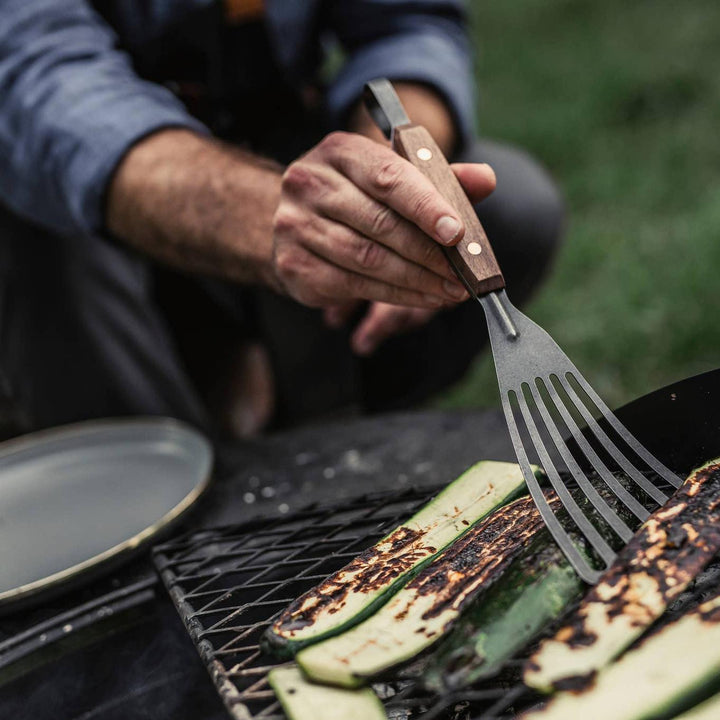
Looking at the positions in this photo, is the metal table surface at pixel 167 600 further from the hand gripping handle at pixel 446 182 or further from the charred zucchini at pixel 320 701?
the hand gripping handle at pixel 446 182

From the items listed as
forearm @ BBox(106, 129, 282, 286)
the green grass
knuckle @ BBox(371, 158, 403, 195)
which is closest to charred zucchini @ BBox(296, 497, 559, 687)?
knuckle @ BBox(371, 158, 403, 195)

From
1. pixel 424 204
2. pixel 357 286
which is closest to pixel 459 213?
pixel 424 204

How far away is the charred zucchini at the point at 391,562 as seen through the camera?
A: 1.07 m

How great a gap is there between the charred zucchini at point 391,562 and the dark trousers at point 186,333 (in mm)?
1199

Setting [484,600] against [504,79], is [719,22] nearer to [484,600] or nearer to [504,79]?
[504,79]

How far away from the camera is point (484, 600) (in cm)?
108

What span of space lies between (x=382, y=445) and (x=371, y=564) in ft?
2.52

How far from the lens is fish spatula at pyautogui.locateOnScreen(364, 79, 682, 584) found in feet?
3.65

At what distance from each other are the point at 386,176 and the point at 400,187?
0.03m

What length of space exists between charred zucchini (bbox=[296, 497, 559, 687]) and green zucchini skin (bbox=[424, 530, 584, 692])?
20 mm

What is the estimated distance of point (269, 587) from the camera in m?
1.43

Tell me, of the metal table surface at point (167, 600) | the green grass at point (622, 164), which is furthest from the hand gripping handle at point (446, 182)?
the green grass at point (622, 164)

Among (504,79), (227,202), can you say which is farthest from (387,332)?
(504,79)

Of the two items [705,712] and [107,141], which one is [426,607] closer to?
[705,712]
